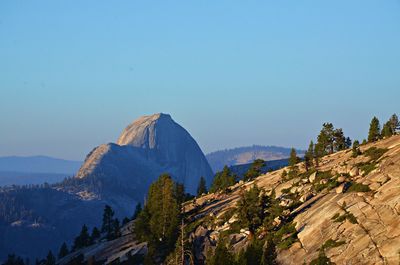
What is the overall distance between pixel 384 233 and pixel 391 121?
71.7 meters

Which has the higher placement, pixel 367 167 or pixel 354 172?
pixel 367 167

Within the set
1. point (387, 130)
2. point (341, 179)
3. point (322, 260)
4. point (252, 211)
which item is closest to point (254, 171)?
point (387, 130)

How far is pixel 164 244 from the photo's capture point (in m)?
94.8

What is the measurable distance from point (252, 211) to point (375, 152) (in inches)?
887

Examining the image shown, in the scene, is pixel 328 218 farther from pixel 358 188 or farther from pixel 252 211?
pixel 252 211

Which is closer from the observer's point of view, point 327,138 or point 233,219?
point 233,219

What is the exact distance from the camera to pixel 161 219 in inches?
3920

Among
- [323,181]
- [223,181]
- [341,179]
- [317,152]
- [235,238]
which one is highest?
[317,152]

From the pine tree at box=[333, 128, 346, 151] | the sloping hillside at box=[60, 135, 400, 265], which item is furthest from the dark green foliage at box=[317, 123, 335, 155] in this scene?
the sloping hillside at box=[60, 135, 400, 265]

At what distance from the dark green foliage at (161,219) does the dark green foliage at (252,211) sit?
15184 millimetres

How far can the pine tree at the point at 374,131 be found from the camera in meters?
119

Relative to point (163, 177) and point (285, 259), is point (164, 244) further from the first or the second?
point (285, 259)

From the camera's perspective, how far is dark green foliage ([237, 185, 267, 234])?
78562mm

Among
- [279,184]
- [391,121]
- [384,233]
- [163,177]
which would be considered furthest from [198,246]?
[391,121]
